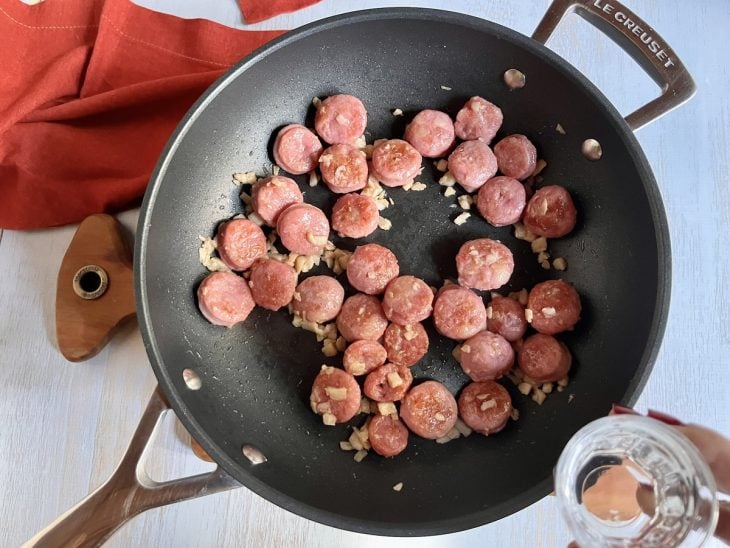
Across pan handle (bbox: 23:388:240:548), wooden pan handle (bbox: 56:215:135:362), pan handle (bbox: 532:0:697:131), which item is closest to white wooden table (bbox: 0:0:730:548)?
wooden pan handle (bbox: 56:215:135:362)

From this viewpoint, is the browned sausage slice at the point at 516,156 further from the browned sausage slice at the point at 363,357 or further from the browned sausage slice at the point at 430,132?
the browned sausage slice at the point at 363,357

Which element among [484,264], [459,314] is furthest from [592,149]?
[459,314]

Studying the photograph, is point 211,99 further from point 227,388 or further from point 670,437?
point 670,437

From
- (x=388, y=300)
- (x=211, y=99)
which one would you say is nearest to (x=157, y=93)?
(x=211, y=99)

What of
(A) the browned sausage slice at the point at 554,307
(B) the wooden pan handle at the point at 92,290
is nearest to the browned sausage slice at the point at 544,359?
(A) the browned sausage slice at the point at 554,307

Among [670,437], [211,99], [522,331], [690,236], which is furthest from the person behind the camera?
[690,236]

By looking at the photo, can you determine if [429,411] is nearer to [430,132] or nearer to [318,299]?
[318,299]

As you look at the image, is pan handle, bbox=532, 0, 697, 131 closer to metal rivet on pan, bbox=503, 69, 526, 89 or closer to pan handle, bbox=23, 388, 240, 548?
metal rivet on pan, bbox=503, 69, 526, 89
